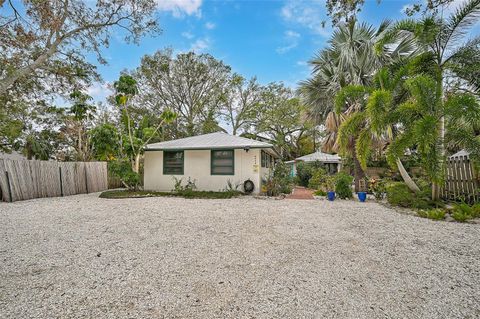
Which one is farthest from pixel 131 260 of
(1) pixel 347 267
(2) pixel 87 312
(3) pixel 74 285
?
(1) pixel 347 267

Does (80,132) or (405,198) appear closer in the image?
(405,198)

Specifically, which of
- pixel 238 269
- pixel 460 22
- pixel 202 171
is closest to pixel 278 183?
pixel 202 171

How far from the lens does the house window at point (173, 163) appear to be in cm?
1063

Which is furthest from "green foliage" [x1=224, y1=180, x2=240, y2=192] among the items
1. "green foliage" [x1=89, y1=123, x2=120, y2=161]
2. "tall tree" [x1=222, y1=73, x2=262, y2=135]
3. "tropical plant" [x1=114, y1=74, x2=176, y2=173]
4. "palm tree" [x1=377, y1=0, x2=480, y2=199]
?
"tall tree" [x1=222, y1=73, x2=262, y2=135]

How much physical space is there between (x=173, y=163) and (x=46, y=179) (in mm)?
5045

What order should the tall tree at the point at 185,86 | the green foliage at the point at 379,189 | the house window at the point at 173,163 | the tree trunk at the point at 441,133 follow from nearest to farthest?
the tree trunk at the point at 441,133
the green foliage at the point at 379,189
the house window at the point at 173,163
the tall tree at the point at 185,86

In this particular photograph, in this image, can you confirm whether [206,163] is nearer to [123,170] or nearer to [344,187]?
[123,170]

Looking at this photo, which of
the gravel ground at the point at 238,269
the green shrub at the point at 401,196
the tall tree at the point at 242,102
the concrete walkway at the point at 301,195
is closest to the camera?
the gravel ground at the point at 238,269

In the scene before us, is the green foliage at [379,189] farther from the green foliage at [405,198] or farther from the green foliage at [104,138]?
the green foliage at [104,138]

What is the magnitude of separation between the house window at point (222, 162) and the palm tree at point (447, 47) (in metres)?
7.20

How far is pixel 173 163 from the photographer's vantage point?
10.7 metres

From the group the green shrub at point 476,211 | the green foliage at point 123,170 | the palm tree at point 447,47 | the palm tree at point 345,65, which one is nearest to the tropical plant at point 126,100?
the green foliage at point 123,170

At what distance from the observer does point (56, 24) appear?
254 inches

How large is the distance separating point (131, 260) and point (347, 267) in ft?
9.39
